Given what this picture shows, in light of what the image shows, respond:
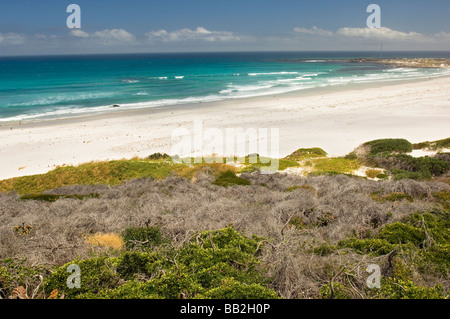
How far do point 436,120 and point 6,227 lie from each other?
34.2 metres

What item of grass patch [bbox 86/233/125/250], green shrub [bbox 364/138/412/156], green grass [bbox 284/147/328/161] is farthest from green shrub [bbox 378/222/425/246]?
green shrub [bbox 364/138/412/156]

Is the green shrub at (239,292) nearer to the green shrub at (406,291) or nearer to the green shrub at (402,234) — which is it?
the green shrub at (406,291)

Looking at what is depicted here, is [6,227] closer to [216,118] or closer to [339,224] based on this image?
[339,224]

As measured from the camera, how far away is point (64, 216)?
829cm

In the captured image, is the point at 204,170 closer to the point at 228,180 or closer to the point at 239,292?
the point at 228,180

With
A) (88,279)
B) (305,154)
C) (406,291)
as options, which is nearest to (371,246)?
(406,291)

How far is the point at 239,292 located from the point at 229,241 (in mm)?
1797

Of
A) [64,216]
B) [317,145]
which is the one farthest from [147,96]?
[64,216]

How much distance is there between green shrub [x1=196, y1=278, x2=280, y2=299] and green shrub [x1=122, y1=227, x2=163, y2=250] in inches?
94.3

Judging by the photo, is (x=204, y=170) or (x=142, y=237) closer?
(x=142, y=237)

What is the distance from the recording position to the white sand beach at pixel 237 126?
75.1ft

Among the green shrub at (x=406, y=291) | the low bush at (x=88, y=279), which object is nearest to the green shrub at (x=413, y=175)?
the green shrub at (x=406, y=291)

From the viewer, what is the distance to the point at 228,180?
1266cm

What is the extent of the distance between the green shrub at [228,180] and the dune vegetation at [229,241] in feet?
0.38
